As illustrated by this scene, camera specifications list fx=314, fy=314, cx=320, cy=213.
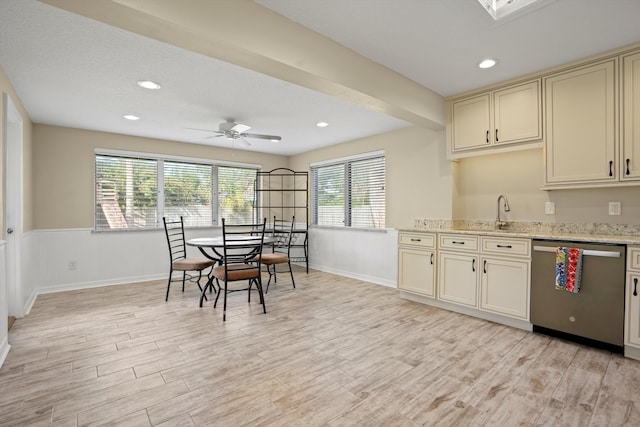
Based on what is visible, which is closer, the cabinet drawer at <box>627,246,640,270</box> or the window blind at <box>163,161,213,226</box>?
the cabinet drawer at <box>627,246,640,270</box>

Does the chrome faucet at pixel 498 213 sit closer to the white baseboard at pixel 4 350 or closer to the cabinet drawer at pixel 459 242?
the cabinet drawer at pixel 459 242

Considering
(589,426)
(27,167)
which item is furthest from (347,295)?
(27,167)

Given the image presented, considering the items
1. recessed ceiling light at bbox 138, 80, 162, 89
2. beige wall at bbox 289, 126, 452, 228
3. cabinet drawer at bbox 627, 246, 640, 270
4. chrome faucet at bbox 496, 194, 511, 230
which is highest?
recessed ceiling light at bbox 138, 80, 162, 89

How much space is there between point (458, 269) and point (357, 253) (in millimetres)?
2101

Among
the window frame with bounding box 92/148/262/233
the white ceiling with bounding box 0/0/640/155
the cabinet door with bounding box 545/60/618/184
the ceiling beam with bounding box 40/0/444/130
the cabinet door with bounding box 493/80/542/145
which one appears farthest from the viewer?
the window frame with bounding box 92/148/262/233

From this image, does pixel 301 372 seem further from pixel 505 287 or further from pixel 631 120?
pixel 631 120

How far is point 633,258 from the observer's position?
2408 mm

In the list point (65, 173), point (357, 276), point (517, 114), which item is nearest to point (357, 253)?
point (357, 276)

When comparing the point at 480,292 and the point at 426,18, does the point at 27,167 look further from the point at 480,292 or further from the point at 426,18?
the point at 480,292

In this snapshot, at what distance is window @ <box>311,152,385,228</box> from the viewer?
5141 mm

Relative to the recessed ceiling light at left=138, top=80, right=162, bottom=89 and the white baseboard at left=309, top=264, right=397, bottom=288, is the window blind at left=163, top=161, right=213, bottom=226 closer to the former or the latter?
the white baseboard at left=309, top=264, right=397, bottom=288

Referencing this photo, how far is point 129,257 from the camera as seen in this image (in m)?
4.98

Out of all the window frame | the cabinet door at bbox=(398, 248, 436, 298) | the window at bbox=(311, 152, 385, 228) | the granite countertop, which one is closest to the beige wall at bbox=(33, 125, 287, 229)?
the window frame

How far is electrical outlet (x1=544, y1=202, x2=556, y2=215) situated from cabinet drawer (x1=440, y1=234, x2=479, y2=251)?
787 mm
